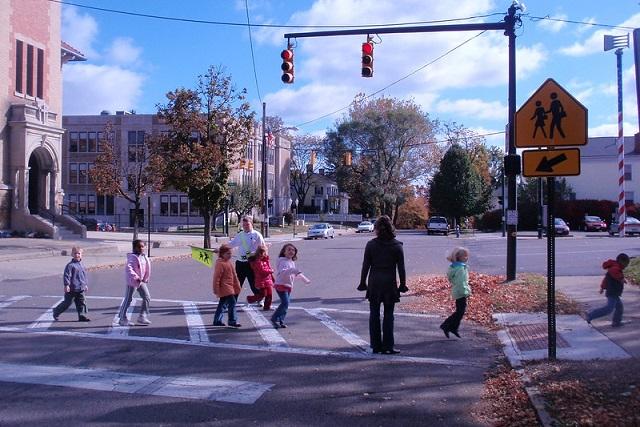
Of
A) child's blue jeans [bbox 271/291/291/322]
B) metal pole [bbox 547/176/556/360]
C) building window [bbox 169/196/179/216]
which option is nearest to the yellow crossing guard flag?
child's blue jeans [bbox 271/291/291/322]

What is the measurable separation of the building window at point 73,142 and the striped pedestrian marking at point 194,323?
177 feet

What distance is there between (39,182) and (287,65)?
24.0 m

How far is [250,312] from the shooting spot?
12312mm

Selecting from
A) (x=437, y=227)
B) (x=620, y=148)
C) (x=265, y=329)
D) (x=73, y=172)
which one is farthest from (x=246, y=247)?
(x=73, y=172)

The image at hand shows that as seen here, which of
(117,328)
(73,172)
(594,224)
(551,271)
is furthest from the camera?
(73,172)

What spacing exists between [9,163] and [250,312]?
24.6 m

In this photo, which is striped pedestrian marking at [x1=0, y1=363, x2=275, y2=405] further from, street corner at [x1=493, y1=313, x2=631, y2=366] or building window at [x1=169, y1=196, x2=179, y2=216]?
building window at [x1=169, y1=196, x2=179, y2=216]

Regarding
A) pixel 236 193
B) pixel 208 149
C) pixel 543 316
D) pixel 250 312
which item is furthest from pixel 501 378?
pixel 236 193

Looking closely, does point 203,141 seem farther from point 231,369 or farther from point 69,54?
point 231,369

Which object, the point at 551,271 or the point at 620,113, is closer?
the point at 551,271

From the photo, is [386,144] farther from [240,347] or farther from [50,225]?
[240,347]

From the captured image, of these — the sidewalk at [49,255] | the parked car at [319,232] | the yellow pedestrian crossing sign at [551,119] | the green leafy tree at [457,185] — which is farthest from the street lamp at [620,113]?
the green leafy tree at [457,185]

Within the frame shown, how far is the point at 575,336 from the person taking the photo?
32.0 feet

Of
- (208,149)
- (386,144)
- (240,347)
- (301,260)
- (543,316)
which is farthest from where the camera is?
(386,144)
